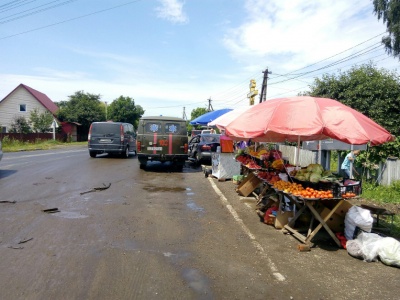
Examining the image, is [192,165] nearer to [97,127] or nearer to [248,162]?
[97,127]

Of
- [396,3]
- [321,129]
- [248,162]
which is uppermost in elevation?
[396,3]

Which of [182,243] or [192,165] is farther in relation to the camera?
[192,165]

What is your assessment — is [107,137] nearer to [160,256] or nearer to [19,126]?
[160,256]

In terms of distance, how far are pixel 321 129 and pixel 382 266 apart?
6.97 feet

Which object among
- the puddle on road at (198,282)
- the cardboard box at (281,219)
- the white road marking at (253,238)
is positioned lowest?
the white road marking at (253,238)

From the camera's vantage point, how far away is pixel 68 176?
1198 cm

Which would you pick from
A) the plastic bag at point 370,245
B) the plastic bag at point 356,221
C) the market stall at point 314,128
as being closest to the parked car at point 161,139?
the market stall at point 314,128

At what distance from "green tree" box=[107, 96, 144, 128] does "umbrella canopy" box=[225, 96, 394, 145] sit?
5068cm

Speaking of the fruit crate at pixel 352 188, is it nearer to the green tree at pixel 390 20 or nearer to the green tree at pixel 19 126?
the green tree at pixel 390 20

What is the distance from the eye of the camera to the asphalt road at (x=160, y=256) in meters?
3.86

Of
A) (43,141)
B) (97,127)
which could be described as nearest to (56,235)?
Answer: (97,127)

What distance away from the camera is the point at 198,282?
13.2 feet

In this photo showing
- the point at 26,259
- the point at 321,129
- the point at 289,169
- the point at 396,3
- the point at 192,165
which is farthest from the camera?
the point at 396,3

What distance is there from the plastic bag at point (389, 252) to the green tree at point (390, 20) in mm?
20896
